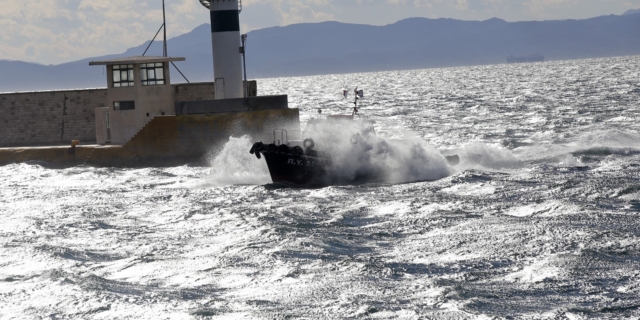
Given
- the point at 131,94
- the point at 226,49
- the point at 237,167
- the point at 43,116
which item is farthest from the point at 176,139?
the point at 43,116

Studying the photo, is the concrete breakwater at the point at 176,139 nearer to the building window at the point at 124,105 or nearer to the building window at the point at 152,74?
the building window at the point at 124,105

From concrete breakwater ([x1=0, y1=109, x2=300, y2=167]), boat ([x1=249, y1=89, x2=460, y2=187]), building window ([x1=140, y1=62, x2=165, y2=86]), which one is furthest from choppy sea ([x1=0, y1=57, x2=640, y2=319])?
building window ([x1=140, y1=62, x2=165, y2=86])

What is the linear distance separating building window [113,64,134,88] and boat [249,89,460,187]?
858cm

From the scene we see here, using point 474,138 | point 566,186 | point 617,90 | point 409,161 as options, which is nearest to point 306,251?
point 566,186

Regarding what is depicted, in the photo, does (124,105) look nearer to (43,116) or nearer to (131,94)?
(131,94)

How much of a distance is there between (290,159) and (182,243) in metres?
7.59

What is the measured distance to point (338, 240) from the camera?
1512 cm

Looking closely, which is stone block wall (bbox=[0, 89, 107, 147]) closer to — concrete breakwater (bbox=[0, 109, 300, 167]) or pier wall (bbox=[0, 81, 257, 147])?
pier wall (bbox=[0, 81, 257, 147])

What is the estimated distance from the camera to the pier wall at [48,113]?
34594 mm

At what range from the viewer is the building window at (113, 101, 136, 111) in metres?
30.3

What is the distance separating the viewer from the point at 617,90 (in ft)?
212

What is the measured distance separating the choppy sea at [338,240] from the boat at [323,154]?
1.24ft

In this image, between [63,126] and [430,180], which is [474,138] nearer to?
[430,180]

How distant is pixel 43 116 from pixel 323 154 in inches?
635
